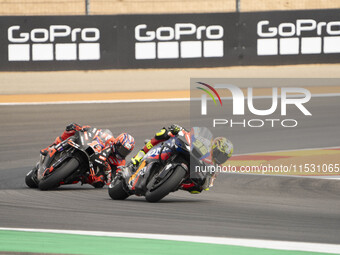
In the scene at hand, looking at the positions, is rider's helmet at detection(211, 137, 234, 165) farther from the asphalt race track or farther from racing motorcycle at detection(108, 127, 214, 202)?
the asphalt race track

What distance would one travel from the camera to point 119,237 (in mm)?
6996

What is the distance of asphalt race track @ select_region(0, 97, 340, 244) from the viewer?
755cm

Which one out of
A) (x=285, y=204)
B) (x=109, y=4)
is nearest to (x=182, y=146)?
(x=285, y=204)

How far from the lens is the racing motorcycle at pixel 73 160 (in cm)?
1014

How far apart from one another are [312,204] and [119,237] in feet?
10.5

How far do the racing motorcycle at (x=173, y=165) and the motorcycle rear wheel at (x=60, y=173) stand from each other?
1172mm

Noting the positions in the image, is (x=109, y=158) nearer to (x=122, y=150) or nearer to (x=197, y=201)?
(x=122, y=150)

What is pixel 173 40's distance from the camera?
2130 cm

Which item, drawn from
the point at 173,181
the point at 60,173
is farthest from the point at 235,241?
the point at 60,173

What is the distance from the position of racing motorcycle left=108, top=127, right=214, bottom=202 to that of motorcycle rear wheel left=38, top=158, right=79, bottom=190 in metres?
1.17

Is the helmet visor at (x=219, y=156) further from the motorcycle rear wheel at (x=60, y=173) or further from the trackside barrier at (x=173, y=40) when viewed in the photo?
the trackside barrier at (x=173, y=40)

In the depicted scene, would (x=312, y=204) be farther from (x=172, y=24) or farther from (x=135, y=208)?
(x=172, y=24)

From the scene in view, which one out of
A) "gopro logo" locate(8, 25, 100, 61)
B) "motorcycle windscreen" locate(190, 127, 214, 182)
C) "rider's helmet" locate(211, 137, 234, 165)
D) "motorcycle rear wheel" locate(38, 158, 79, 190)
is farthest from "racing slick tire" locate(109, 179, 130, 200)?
"gopro logo" locate(8, 25, 100, 61)

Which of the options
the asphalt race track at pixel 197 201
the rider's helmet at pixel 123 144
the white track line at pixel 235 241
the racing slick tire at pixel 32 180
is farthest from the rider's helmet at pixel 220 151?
the racing slick tire at pixel 32 180
